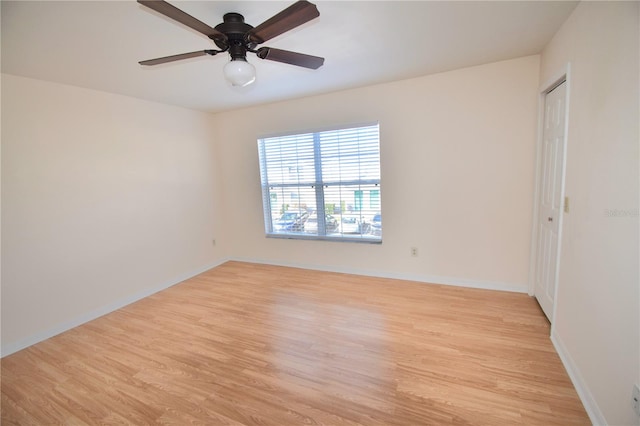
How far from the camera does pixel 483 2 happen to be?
1.74m

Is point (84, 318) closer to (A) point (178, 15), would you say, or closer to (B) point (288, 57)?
(A) point (178, 15)

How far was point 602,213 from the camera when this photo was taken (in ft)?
5.08

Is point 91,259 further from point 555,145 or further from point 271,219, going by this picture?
point 555,145

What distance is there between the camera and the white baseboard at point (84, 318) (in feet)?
8.20

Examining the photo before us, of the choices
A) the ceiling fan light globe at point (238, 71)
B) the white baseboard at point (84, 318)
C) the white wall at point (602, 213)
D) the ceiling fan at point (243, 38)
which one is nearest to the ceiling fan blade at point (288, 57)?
the ceiling fan at point (243, 38)

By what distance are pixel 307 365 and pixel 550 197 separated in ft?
8.23

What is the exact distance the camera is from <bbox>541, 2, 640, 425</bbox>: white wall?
4.27 feet

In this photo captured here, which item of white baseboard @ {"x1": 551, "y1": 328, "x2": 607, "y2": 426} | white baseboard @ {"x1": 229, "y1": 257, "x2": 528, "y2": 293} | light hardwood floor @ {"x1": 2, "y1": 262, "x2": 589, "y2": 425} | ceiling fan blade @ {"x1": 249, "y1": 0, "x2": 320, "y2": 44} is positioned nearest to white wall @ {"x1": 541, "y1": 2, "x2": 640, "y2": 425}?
white baseboard @ {"x1": 551, "y1": 328, "x2": 607, "y2": 426}

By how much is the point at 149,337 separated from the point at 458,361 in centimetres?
267

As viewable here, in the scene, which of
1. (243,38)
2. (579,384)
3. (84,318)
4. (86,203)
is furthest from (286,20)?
(84,318)

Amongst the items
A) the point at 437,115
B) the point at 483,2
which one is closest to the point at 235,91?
the point at 437,115

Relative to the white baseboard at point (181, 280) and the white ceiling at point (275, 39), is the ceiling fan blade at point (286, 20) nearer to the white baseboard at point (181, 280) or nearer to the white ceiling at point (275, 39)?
the white ceiling at point (275, 39)

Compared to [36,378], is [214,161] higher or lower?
higher

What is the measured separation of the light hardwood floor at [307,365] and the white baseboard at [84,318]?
86 mm
